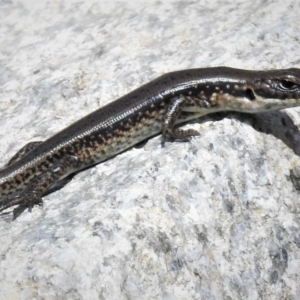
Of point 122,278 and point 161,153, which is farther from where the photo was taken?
point 161,153

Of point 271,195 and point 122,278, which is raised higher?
point 122,278

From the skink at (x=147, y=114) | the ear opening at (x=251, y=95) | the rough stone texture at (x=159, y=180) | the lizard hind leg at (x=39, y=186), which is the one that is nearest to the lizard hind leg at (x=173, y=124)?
the skink at (x=147, y=114)

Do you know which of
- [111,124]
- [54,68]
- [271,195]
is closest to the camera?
[271,195]

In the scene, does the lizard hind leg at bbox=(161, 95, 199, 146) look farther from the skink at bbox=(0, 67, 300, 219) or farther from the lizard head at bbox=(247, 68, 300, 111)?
the lizard head at bbox=(247, 68, 300, 111)

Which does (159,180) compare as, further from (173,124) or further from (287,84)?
(287,84)

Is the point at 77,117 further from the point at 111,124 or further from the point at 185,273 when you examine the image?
the point at 185,273

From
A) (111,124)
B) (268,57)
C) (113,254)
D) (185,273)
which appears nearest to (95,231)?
(113,254)

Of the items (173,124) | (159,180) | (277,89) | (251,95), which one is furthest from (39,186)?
(277,89)

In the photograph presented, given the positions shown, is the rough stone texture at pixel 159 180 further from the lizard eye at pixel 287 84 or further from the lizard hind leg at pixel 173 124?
the lizard eye at pixel 287 84
